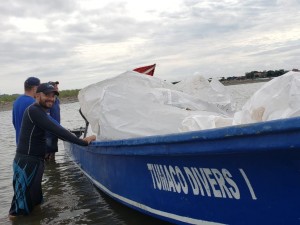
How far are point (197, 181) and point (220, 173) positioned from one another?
0.33 meters

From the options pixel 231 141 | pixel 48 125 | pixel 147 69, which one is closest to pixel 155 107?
pixel 48 125

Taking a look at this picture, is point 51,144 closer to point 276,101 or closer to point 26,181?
point 26,181

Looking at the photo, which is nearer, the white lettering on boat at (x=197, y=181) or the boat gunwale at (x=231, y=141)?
the boat gunwale at (x=231, y=141)

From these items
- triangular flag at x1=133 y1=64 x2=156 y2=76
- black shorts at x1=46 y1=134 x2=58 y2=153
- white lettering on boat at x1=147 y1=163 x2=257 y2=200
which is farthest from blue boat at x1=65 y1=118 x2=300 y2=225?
black shorts at x1=46 y1=134 x2=58 y2=153

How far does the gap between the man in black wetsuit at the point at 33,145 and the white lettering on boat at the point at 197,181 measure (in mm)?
1589

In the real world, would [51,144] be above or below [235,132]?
below

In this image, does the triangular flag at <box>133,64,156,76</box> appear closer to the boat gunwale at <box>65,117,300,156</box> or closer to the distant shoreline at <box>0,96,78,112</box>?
the boat gunwale at <box>65,117,300,156</box>

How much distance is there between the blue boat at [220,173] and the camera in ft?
9.05

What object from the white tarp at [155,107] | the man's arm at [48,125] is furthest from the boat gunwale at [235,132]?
the man's arm at [48,125]

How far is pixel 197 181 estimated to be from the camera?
3566mm

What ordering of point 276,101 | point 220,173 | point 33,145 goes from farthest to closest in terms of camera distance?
point 33,145 → point 276,101 → point 220,173

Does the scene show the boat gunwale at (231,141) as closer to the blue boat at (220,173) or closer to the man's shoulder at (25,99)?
the blue boat at (220,173)

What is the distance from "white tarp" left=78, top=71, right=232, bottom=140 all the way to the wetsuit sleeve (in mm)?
422

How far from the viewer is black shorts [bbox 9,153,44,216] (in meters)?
5.42
